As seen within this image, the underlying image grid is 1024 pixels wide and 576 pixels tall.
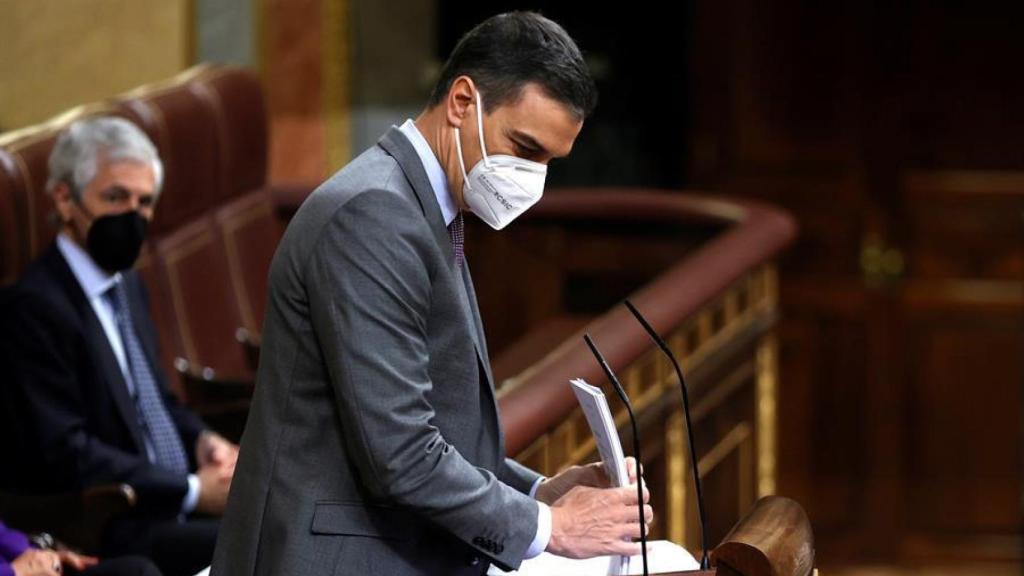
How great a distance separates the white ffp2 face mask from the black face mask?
1548 mm

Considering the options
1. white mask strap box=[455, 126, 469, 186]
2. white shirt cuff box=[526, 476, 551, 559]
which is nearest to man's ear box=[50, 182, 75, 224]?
white mask strap box=[455, 126, 469, 186]

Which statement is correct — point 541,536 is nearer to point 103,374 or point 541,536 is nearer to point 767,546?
point 767,546

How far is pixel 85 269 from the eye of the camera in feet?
12.4

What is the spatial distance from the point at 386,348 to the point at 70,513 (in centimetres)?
159

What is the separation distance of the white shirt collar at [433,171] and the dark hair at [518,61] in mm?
76

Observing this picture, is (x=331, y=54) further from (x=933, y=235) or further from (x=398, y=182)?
(x=398, y=182)

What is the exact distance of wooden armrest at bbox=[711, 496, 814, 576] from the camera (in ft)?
7.34

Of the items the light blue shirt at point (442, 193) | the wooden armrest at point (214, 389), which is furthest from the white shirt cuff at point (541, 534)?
the wooden armrest at point (214, 389)

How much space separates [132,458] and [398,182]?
1618mm

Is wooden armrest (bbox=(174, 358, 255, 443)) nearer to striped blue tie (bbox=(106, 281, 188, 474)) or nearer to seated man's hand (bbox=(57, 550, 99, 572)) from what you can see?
striped blue tie (bbox=(106, 281, 188, 474))

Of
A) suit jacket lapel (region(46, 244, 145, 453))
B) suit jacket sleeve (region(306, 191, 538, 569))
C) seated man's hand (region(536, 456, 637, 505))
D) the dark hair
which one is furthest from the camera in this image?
suit jacket lapel (region(46, 244, 145, 453))

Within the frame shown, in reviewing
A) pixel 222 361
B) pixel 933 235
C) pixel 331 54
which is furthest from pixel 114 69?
pixel 933 235

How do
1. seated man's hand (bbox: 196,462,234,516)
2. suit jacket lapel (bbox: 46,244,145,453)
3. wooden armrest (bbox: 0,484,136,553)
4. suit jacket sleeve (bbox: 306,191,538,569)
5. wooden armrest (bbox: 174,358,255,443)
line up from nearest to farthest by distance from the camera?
suit jacket sleeve (bbox: 306,191,538,569), wooden armrest (bbox: 0,484,136,553), suit jacket lapel (bbox: 46,244,145,453), seated man's hand (bbox: 196,462,234,516), wooden armrest (bbox: 174,358,255,443)

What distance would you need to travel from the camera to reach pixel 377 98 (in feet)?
22.7
